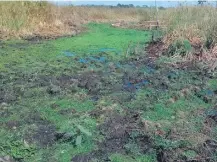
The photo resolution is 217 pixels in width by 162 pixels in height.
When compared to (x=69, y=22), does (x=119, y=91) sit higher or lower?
lower

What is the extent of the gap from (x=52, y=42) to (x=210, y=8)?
185 inches

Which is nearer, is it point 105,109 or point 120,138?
point 120,138

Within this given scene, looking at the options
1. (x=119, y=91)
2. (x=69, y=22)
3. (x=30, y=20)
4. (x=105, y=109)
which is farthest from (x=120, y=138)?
(x=69, y=22)

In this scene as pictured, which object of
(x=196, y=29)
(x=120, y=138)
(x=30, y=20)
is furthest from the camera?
(x=30, y=20)

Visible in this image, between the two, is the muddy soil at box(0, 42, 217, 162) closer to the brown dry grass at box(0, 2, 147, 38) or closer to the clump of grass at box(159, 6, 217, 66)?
the clump of grass at box(159, 6, 217, 66)

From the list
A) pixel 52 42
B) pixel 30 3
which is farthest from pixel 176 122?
pixel 30 3

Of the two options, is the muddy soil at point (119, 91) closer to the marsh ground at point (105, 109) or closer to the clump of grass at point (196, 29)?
the marsh ground at point (105, 109)

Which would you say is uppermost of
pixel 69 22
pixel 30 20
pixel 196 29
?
pixel 196 29

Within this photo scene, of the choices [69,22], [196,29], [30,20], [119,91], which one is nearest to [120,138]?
[119,91]

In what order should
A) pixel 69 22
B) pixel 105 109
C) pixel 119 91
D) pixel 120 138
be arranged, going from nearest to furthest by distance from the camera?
pixel 120 138 < pixel 105 109 < pixel 119 91 < pixel 69 22

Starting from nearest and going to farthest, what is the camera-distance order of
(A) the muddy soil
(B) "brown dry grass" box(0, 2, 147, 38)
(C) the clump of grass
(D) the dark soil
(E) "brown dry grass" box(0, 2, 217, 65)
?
(D) the dark soil
(A) the muddy soil
(C) the clump of grass
(E) "brown dry grass" box(0, 2, 217, 65)
(B) "brown dry grass" box(0, 2, 147, 38)

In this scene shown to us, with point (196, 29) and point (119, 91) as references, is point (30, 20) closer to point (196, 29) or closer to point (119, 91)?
point (196, 29)

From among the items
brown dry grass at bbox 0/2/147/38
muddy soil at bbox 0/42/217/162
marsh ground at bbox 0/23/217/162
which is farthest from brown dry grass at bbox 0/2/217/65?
marsh ground at bbox 0/23/217/162

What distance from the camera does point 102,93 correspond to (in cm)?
580
